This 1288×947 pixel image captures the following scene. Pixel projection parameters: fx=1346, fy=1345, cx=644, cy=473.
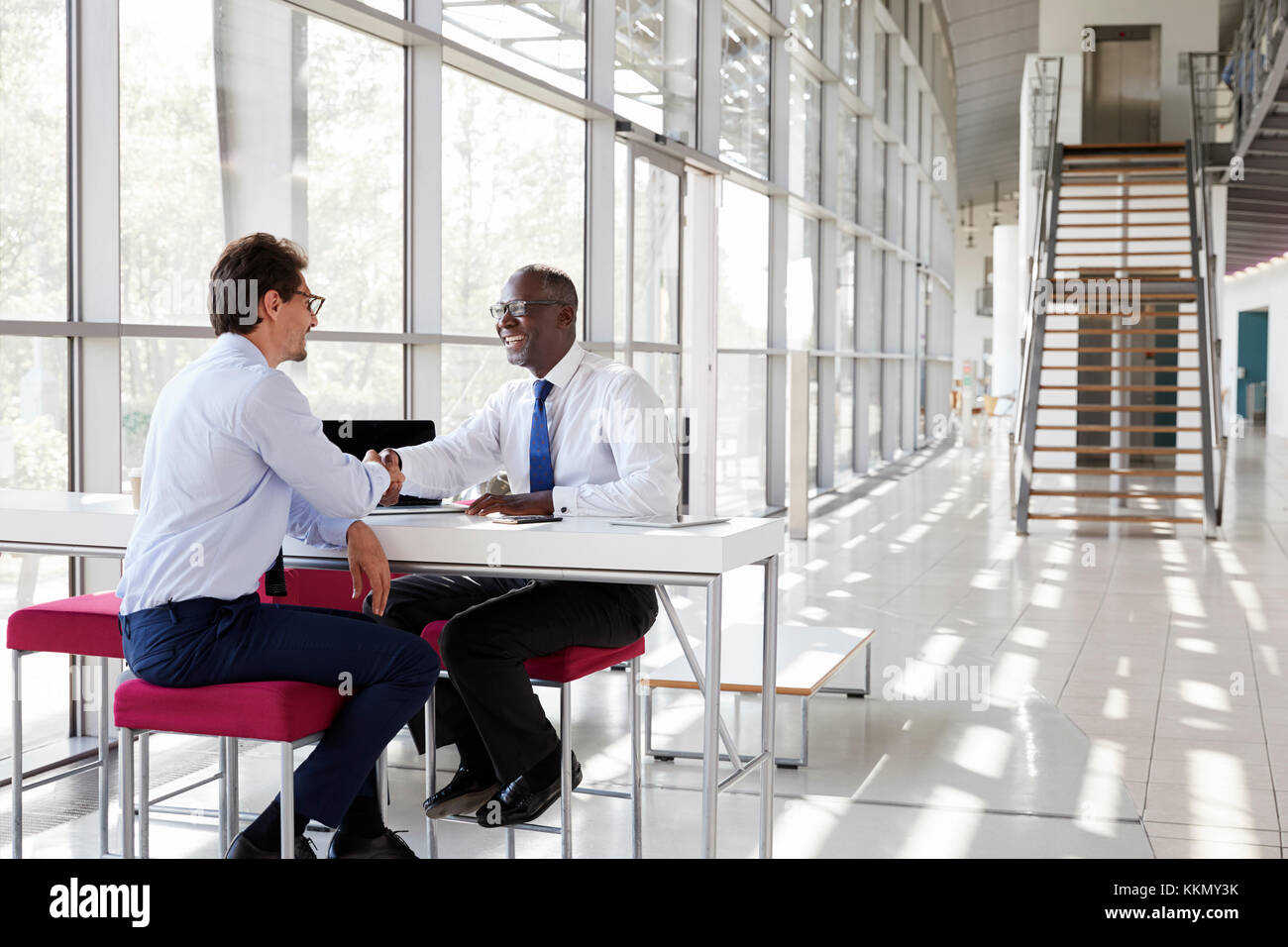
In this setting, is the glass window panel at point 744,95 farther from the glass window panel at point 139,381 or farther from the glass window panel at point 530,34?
the glass window panel at point 139,381

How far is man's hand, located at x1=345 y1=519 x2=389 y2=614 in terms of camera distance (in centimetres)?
280

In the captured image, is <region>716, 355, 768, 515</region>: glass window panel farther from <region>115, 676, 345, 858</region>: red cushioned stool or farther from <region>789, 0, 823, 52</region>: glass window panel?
<region>115, 676, 345, 858</region>: red cushioned stool

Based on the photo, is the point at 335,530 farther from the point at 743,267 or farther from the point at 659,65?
the point at 743,267

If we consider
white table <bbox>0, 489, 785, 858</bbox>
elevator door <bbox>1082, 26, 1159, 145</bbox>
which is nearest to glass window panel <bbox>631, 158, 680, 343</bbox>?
white table <bbox>0, 489, 785, 858</bbox>

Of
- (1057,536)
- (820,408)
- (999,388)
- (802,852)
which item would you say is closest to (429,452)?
(802,852)

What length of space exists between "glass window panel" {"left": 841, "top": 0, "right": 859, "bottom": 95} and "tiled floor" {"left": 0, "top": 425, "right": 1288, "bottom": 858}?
722 cm

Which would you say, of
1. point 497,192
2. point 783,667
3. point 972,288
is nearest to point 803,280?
point 497,192

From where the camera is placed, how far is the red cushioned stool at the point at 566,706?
310 cm

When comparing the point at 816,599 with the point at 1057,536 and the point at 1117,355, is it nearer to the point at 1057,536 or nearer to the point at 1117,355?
the point at 1057,536

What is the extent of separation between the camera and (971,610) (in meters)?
7.11

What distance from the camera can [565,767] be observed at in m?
3.09

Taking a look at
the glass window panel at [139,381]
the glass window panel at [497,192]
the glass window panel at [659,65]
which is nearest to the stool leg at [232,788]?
the glass window panel at [139,381]

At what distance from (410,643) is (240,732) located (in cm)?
37

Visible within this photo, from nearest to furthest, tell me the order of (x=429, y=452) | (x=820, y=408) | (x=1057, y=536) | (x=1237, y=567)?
(x=429, y=452), (x=1237, y=567), (x=1057, y=536), (x=820, y=408)
